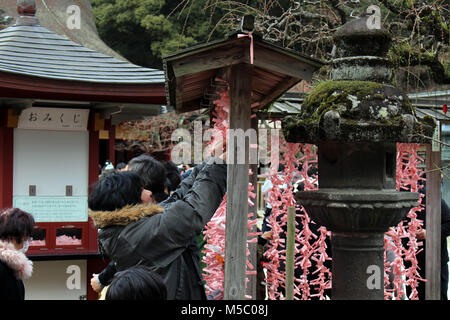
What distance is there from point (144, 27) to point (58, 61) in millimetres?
14158

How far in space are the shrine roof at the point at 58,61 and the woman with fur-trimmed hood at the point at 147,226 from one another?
3.43m

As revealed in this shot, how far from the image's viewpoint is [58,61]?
6438 millimetres

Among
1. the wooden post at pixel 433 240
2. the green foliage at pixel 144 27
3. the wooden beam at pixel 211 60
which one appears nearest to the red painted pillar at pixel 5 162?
the wooden beam at pixel 211 60

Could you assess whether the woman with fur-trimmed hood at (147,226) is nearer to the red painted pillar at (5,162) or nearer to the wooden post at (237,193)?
the wooden post at (237,193)

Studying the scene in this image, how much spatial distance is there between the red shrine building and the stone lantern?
9.63 ft

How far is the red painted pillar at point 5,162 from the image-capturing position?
6129mm

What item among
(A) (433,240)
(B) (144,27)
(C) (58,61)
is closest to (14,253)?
(C) (58,61)

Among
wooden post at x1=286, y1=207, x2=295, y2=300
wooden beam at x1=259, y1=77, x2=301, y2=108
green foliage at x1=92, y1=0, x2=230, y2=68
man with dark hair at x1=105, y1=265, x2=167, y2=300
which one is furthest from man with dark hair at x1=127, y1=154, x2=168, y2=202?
green foliage at x1=92, y1=0, x2=230, y2=68

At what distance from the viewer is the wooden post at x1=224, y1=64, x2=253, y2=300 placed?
2996 millimetres

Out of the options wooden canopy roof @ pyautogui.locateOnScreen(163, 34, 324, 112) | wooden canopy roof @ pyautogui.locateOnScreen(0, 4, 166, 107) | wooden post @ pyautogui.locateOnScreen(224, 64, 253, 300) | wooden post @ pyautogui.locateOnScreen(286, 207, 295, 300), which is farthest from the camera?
wooden canopy roof @ pyautogui.locateOnScreen(0, 4, 166, 107)

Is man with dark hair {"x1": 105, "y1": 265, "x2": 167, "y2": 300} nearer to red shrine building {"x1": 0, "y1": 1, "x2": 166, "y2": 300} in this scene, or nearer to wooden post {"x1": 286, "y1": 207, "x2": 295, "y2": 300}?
wooden post {"x1": 286, "y1": 207, "x2": 295, "y2": 300}

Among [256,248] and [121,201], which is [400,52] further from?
[121,201]

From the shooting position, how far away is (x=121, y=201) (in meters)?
2.73
